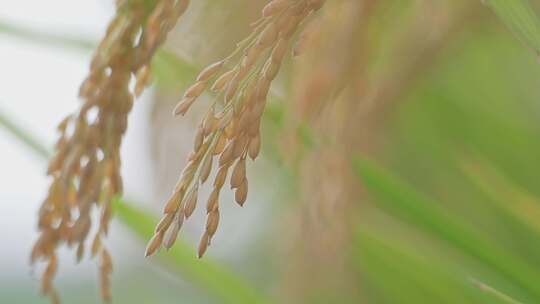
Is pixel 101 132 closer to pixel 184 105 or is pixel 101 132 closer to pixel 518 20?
pixel 184 105

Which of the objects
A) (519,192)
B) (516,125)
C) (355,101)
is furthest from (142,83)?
(516,125)

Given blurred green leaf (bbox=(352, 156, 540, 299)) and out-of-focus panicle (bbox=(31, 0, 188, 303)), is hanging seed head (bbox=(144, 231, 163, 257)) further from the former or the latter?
blurred green leaf (bbox=(352, 156, 540, 299))

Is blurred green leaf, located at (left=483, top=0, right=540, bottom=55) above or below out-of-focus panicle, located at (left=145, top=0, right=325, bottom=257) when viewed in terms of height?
above

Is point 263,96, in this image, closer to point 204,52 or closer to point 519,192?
point 204,52

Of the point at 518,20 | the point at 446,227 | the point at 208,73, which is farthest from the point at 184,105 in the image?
the point at 446,227

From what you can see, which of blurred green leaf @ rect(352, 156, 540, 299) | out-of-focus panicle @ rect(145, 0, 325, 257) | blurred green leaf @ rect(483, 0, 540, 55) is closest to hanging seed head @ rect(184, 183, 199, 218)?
out-of-focus panicle @ rect(145, 0, 325, 257)

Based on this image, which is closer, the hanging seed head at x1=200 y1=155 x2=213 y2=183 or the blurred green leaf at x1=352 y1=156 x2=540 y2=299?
the hanging seed head at x1=200 y1=155 x2=213 y2=183

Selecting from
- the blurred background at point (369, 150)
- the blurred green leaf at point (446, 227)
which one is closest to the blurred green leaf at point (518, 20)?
the blurred background at point (369, 150)

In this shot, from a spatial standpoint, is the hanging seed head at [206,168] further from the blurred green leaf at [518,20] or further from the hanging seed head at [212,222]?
the blurred green leaf at [518,20]
